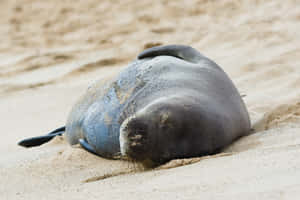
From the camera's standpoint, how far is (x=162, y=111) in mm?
2230

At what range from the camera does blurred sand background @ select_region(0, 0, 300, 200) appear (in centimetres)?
196

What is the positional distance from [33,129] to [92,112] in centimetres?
174

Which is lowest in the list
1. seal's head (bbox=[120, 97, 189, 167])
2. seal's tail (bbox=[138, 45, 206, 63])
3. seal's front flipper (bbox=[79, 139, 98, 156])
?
seal's front flipper (bbox=[79, 139, 98, 156])

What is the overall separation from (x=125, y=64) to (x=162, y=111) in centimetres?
420

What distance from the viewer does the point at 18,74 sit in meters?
6.96

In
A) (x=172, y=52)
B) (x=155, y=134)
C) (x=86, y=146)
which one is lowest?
(x=86, y=146)

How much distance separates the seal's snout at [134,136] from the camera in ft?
7.14

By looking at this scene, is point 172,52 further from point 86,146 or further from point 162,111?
point 162,111

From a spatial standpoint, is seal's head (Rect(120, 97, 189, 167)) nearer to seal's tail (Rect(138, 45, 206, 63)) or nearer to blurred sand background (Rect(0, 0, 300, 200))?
blurred sand background (Rect(0, 0, 300, 200))

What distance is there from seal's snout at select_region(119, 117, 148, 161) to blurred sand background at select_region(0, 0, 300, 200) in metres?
0.11

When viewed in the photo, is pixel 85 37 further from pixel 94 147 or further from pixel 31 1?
pixel 94 147

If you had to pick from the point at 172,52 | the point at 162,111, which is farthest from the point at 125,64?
the point at 162,111

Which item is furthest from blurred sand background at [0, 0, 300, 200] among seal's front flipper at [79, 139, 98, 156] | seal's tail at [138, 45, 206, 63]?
seal's tail at [138, 45, 206, 63]

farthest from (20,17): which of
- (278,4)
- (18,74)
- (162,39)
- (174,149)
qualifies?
(174,149)
